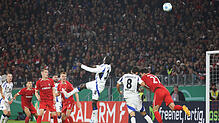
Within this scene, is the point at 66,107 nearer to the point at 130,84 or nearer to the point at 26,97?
the point at 26,97

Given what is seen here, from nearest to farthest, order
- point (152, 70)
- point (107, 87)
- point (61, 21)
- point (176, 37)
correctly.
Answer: point (107, 87) < point (152, 70) < point (176, 37) < point (61, 21)

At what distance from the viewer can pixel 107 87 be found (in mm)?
18594

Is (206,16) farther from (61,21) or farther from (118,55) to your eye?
(61,21)

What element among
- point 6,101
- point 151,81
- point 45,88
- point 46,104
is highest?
point 151,81

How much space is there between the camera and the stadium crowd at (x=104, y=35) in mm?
22047

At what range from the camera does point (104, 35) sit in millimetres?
27016

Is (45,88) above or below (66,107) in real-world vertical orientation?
above

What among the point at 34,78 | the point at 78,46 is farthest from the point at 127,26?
the point at 34,78

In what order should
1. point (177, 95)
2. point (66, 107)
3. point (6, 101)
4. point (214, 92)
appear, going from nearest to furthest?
point (66, 107), point (214, 92), point (177, 95), point (6, 101)

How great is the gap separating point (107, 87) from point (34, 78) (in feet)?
23.1

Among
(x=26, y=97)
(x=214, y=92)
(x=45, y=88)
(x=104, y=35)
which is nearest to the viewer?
(x=45, y=88)

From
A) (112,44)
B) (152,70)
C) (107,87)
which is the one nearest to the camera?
(107,87)

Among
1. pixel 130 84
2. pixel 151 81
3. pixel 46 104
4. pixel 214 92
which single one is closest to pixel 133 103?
pixel 130 84

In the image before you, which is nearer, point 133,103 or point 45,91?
point 133,103
